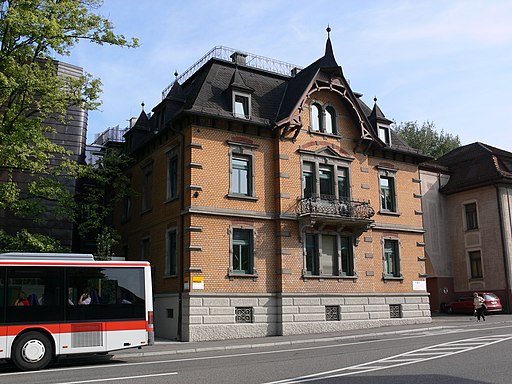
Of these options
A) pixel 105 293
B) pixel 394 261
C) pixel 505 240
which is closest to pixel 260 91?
pixel 394 261

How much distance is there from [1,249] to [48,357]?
8944 millimetres

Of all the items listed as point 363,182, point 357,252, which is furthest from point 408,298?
point 363,182

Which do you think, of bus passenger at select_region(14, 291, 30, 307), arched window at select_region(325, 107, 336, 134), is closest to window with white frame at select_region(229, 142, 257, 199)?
arched window at select_region(325, 107, 336, 134)

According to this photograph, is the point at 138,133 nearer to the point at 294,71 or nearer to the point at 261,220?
the point at 294,71

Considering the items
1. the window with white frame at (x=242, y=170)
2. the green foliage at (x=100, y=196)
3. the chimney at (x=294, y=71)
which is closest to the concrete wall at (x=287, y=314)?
the window with white frame at (x=242, y=170)

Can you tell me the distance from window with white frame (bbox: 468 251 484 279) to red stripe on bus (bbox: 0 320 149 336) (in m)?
29.0

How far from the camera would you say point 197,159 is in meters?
23.6

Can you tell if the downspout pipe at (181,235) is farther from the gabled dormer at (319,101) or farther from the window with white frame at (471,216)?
the window with white frame at (471,216)

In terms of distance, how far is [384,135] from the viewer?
3033cm

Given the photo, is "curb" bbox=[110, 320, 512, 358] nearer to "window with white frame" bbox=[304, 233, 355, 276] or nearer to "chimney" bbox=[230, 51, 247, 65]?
"window with white frame" bbox=[304, 233, 355, 276]

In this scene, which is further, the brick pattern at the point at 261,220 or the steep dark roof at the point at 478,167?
the steep dark roof at the point at 478,167

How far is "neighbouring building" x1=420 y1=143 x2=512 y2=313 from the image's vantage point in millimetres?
37031

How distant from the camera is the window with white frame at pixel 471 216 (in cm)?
3884

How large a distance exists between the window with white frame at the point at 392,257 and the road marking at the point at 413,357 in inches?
393
